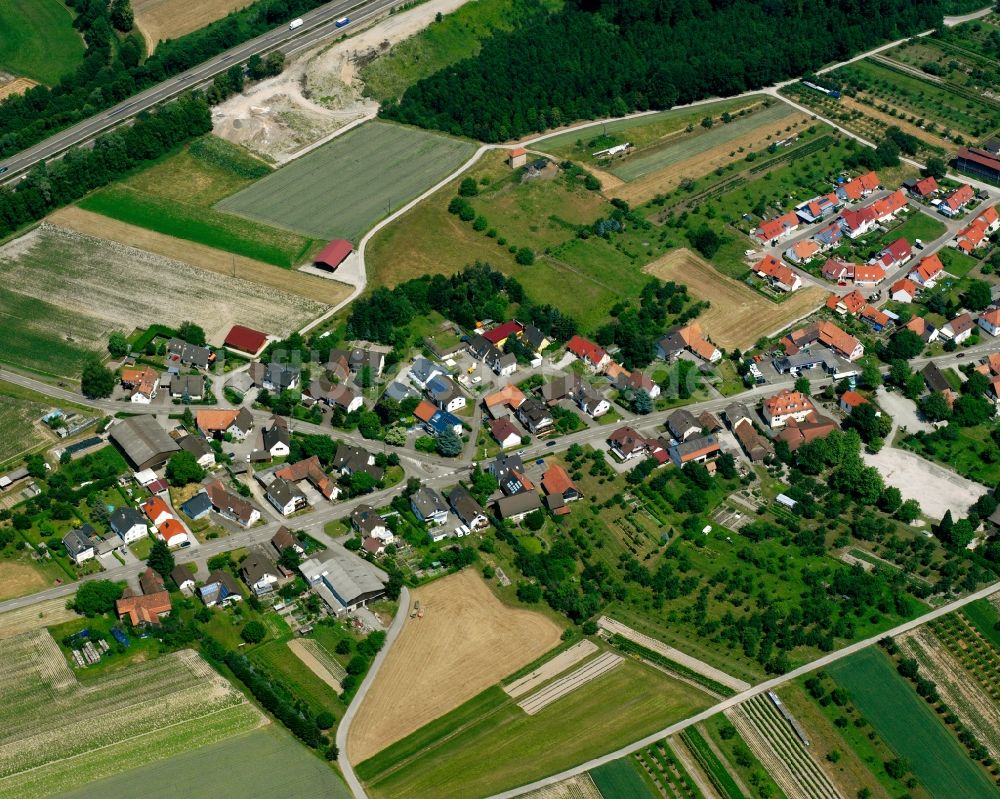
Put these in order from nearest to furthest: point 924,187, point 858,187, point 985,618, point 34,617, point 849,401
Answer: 1. point 34,617
2. point 985,618
3. point 849,401
4. point 858,187
5. point 924,187

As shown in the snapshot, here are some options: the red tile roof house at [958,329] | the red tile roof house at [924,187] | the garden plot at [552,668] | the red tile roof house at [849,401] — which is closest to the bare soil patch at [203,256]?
the garden plot at [552,668]

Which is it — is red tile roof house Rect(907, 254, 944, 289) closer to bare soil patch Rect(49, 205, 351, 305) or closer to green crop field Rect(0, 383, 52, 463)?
bare soil patch Rect(49, 205, 351, 305)

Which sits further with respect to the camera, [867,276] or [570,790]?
[867,276]

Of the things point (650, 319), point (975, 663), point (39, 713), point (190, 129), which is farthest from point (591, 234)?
point (39, 713)

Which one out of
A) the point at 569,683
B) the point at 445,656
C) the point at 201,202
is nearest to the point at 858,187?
the point at 201,202

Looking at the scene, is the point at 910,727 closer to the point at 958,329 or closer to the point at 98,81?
the point at 958,329

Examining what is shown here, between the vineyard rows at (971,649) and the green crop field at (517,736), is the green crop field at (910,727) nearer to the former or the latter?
the vineyard rows at (971,649)

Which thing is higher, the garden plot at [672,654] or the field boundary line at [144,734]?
the field boundary line at [144,734]
